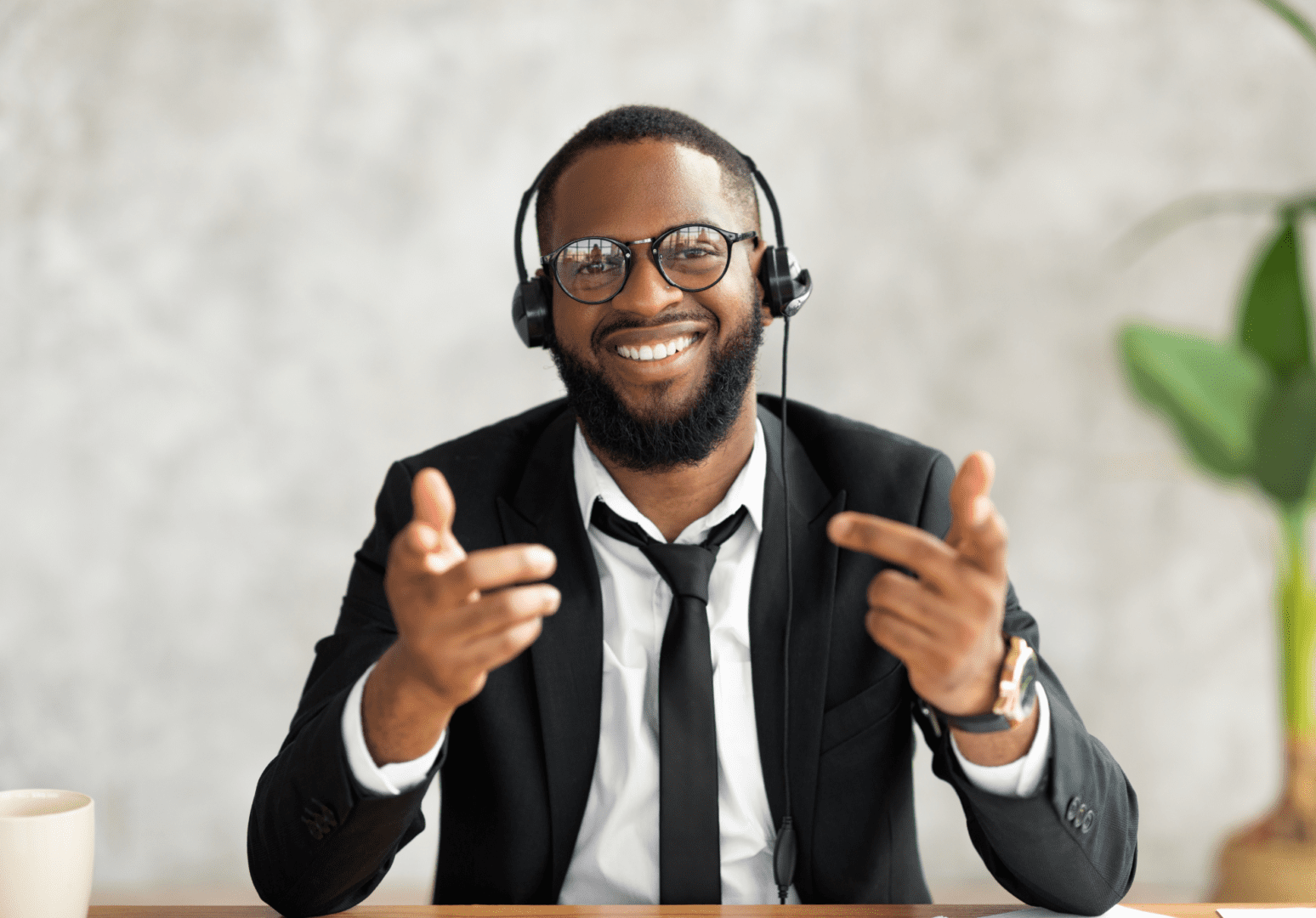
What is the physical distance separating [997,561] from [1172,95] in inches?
86.3

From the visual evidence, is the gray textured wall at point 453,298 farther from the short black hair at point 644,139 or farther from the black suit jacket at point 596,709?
the black suit jacket at point 596,709

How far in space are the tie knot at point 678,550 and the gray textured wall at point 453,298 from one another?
Result: 1.21 metres

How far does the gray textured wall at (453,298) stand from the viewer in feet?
8.41

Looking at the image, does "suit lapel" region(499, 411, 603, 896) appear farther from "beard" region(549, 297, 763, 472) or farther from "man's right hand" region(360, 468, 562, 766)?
"man's right hand" region(360, 468, 562, 766)

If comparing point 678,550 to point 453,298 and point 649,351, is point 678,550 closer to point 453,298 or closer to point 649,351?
point 649,351

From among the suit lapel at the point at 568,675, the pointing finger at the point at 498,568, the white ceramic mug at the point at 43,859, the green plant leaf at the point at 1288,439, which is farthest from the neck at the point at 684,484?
the green plant leaf at the point at 1288,439

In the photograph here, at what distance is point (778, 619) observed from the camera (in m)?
1.40

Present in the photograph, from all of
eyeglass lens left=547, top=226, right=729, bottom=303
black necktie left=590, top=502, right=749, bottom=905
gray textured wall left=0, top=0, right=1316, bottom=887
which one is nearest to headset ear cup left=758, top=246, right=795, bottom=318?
eyeglass lens left=547, top=226, right=729, bottom=303

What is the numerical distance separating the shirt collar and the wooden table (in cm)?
52

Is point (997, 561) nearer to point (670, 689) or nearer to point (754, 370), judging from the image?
point (670, 689)

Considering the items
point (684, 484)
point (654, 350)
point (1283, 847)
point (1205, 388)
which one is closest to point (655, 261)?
point (654, 350)

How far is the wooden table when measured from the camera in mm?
1073

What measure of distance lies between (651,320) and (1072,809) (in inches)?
30.5

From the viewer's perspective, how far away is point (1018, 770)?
1.07 metres
